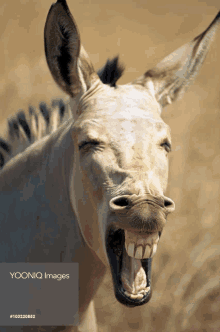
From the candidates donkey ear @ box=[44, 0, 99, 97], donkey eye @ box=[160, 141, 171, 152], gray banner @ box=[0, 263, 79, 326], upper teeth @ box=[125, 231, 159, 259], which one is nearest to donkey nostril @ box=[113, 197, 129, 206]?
upper teeth @ box=[125, 231, 159, 259]

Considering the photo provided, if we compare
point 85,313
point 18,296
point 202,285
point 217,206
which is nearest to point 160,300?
point 202,285

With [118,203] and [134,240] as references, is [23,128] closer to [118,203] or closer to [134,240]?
[118,203]

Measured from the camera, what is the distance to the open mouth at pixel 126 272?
57.7 inches

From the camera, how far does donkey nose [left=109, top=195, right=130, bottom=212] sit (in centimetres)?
135

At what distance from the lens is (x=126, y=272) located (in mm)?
1500

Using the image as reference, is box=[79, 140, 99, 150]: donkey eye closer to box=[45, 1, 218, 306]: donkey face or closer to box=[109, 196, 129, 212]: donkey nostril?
box=[45, 1, 218, 306]: donkey face

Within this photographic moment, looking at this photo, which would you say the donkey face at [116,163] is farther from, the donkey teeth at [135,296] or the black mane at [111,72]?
the black mane at [111,72]

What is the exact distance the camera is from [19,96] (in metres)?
4.48

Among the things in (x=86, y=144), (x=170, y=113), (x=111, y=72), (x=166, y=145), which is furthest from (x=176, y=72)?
(x=170, y=113)

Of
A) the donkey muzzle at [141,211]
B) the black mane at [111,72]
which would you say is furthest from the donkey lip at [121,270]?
the black mane at [111,72]

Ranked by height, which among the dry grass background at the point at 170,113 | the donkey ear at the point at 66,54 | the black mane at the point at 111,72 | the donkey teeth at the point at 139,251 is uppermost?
the donkey ear at the point at 66,54

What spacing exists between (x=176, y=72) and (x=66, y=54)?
2.17 ft

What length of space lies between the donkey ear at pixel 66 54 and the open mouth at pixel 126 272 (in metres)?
0.82

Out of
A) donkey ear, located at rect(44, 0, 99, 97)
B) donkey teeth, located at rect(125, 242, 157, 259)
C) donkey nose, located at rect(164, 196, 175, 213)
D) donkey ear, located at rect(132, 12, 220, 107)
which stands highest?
donkey ear, located at rect(44, 0, 99, 97)
